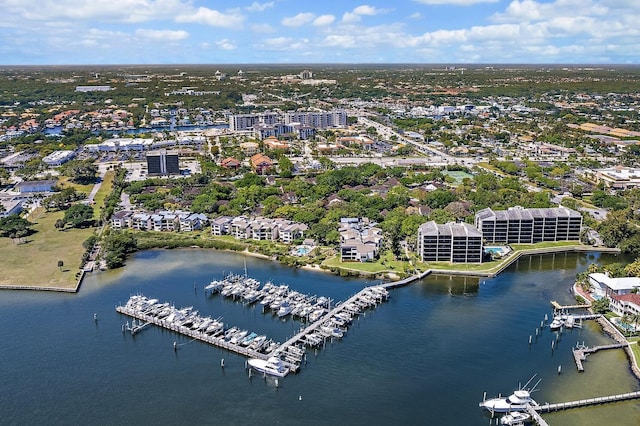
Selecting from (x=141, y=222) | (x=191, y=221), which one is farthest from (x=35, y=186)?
(x=191, y=221)

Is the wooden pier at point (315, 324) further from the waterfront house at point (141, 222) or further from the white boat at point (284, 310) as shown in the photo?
the waterfront house at point (141, 222)

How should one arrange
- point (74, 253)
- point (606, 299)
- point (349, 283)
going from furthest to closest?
point (74, 253), point (349, 283), point (606, 299)

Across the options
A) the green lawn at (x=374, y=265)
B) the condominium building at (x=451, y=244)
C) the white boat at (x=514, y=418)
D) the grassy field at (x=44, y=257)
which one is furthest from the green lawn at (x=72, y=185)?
the white boat at (x=514, y=418)

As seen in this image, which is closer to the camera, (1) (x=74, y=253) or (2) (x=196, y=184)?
(1) (x=74, y=253)

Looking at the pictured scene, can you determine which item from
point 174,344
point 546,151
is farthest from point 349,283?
point 546,151

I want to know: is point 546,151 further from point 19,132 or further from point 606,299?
point 19,132

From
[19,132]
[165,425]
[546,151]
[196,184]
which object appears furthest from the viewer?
[19,132]
